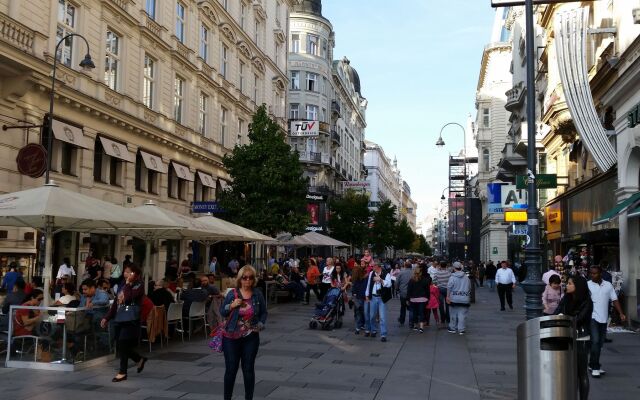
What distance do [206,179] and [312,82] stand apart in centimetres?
3294

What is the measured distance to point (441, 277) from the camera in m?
18.1

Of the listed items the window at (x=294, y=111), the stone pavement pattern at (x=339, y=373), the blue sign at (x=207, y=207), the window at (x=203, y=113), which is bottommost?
the stone pavement pattern at (x=339, y=373)

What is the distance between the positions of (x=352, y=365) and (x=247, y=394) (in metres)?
3.79

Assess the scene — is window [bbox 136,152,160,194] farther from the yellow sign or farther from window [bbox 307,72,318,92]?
window [bbox 307,72,318,92]

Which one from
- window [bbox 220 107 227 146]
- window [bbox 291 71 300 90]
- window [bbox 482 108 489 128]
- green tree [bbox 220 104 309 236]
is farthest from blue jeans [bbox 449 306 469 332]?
window [bbox 482 108 489 128]

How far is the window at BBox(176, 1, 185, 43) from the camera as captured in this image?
30.4m

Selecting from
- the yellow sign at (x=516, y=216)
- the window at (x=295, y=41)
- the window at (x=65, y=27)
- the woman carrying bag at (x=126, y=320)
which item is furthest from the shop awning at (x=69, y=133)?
the window at (x=295, y=41)

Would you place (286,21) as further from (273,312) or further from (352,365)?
(352,365)

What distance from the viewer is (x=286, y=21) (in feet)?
162

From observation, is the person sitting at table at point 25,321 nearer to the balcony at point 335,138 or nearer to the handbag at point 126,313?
the handbag at point 126,313

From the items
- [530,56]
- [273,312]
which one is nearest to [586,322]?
[530,56]

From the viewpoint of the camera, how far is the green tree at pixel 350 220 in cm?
6034

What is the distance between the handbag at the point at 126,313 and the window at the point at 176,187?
21.2 m

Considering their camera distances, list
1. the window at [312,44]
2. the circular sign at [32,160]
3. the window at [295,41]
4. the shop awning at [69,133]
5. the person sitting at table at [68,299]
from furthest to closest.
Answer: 1. the window at [312,44]
2. the window at [295,41]
3. the shop awning at [69,133]
4. the circular sign at [32,160]
5. the person sitting at table at [68,299]
